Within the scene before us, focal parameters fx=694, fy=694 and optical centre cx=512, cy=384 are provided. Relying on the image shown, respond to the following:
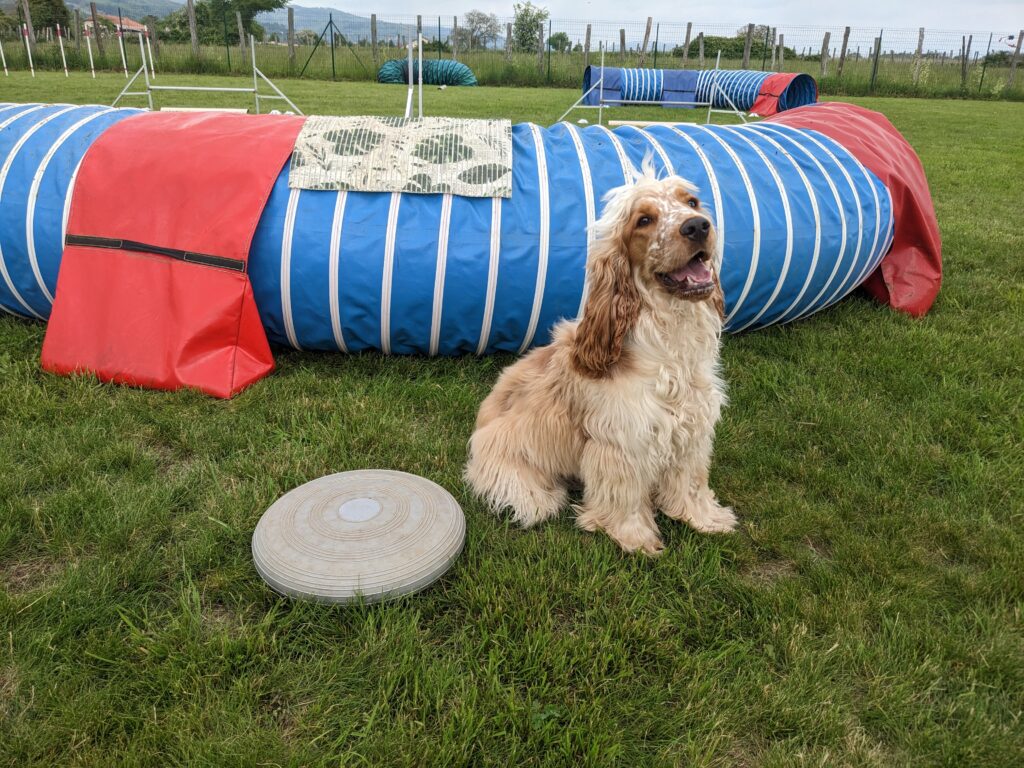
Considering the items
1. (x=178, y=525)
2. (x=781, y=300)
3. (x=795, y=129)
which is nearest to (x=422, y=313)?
(x=178, y=525)

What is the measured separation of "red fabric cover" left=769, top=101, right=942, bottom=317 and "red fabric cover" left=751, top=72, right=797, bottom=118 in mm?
12974

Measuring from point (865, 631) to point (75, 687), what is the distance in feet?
9.99

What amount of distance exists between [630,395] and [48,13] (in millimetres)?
65810

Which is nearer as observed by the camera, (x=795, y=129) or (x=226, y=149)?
(x=226, y=149)

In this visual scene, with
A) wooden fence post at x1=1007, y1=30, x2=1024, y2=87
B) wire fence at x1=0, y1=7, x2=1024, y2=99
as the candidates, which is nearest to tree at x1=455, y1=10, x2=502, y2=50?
wire fence at x1=0, y1=7, x2=1024, y2=99

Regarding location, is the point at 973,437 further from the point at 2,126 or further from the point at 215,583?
the point at 2,126

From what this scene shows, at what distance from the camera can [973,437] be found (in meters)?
4.26

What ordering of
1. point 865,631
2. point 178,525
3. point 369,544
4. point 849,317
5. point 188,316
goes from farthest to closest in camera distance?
1. point 849,317
2. point 188,316
3. point 178,525
4. point 369,544
5. point 865,631

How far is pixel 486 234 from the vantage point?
4.64 m

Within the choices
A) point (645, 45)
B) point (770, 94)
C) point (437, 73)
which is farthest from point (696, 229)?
point (645, 45)

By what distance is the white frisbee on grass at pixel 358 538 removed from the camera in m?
2.88

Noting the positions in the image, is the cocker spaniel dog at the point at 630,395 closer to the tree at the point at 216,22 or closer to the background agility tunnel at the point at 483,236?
the background agility tunnel at the point at 483,236

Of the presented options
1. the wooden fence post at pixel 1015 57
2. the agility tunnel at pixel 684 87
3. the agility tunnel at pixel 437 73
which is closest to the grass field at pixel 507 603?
the agility tunnel at pixel 684 87

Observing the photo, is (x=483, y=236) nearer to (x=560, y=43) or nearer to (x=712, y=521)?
(x=712, y=521)
